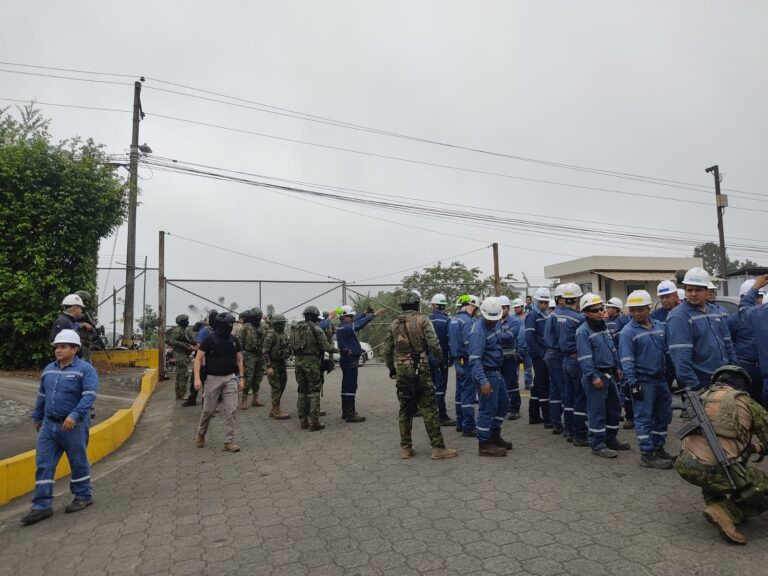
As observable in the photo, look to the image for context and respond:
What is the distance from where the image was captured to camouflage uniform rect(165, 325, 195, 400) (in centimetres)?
1028

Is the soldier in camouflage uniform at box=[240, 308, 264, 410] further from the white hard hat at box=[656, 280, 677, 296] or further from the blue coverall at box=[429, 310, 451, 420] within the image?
the white hard hat at box=[656, 280, 677, 296]

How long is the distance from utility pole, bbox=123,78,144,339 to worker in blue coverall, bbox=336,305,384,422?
25.5 feet

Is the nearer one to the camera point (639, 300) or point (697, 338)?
point (697, 338)

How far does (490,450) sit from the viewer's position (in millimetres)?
5844

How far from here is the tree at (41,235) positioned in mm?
11109

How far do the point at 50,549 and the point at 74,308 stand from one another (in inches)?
169

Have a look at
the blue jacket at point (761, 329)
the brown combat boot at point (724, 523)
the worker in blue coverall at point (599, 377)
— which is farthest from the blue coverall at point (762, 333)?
the brown combat boot at point (724, 523)

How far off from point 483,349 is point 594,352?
129 centimetres

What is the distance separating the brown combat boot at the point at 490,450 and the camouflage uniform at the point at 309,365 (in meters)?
2.82

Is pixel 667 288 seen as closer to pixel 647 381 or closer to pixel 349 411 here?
pixel 647 381

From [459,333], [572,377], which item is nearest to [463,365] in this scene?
[459,333]

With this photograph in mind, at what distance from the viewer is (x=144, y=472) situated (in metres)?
5.99

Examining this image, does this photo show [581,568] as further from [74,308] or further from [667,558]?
[74,308]

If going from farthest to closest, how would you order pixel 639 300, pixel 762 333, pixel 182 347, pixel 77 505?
pixel 182 347 < pixel 639 300 < pixel 762 333 < pixel 77 505
